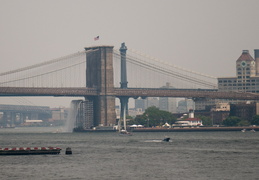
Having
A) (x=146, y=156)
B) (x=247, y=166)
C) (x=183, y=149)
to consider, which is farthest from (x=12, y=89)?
(x=247, y=166)

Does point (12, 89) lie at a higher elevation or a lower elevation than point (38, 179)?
higher

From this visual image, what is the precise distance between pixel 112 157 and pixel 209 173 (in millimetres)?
22674

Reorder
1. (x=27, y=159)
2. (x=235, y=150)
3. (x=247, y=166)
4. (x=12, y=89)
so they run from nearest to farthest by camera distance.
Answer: (x=247, y=166)
(x=27, y=159)
(x=235, y=150)
(x=12, y=89)

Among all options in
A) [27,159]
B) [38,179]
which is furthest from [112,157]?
[38,179]

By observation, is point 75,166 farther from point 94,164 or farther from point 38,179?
point 38,179

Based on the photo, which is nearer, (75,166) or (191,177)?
(191,177)

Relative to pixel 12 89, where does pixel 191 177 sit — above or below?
below

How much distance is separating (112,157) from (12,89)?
313 ft

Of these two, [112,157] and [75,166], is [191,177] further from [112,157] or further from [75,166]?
[112,157]

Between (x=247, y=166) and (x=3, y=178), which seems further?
(x=247, y=166)

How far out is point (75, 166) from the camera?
8469 cm

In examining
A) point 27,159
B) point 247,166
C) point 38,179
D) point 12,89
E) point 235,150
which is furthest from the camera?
point 12,89

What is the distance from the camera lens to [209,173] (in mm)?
76750

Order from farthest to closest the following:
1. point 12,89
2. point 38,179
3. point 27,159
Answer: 1. point 12,89
2. point 27,159
3. point 38,179
